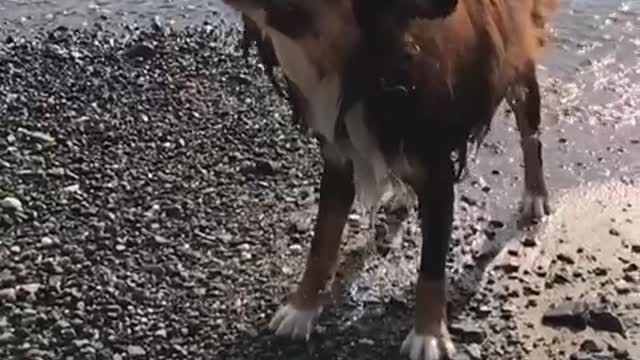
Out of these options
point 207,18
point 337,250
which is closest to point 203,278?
point 337,250

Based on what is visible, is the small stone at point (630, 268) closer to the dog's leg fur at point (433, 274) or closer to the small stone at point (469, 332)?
the small stone at point (469, 332)

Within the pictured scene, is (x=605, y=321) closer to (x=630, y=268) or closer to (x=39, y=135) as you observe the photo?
(x=630, y=268)

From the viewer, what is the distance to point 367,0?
3715 millimetres

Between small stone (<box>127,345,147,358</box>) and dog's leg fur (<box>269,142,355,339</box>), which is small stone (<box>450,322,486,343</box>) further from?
small stone (<box>127,345,147,358</box>)

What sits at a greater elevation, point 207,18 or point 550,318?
point 207,18

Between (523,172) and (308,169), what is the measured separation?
952 mm

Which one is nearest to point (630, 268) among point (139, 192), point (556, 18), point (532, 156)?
point (532, 156)

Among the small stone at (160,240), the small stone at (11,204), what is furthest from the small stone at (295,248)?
the small stone at (11,204)

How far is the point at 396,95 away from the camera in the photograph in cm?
408

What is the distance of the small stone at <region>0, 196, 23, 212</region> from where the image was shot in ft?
18.0

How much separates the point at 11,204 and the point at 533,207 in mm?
2176

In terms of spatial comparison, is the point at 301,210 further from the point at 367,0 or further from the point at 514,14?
the point at 367,0

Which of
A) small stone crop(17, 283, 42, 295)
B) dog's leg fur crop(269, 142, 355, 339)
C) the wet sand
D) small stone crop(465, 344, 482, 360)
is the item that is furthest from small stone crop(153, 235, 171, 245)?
small stone crop(465, 344, 482, 360)

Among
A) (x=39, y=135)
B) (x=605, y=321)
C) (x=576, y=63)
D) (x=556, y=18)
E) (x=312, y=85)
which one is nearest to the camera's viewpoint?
(x=312, y=85)
